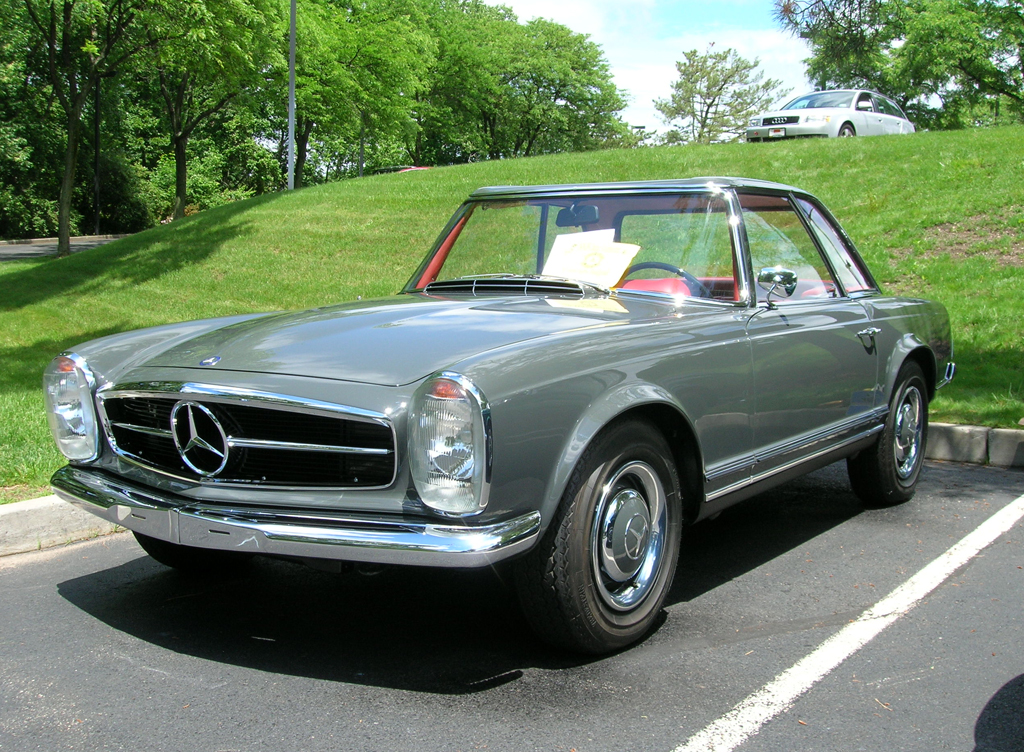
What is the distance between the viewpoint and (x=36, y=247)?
94.6ft

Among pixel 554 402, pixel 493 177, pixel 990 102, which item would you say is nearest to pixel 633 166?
pixel 493 177

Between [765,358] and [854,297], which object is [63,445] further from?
[854,297]

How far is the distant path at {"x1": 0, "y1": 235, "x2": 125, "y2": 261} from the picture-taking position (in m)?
25.2

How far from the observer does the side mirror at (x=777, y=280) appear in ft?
12.6

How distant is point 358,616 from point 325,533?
0.95 m

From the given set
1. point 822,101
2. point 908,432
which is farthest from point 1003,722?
point 822,101

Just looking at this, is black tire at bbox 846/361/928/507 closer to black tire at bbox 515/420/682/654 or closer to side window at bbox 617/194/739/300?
side window at bbox 617/194/739/300

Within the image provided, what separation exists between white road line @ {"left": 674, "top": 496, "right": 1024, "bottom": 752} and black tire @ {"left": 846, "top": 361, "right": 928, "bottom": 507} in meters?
0.53

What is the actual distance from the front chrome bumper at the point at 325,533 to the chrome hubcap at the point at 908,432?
3.13 meters

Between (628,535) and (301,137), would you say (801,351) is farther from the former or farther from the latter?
(301,137)

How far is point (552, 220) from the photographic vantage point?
437 centimetres

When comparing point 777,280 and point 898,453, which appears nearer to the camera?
point 777,280

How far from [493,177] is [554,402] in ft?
57.6

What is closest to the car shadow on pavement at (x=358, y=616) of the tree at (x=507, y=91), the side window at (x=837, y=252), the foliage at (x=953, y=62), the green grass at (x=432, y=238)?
the side window at (x=837, y=252)
